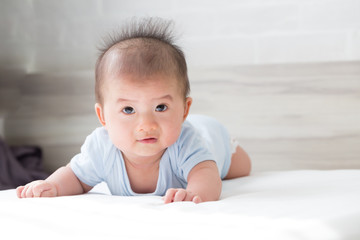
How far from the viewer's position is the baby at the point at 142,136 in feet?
3.46

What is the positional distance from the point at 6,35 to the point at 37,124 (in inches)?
18.8

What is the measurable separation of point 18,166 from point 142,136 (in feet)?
3.62

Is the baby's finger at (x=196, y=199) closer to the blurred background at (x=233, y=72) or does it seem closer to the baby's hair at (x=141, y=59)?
the baby's hair at (x=141, y=59)

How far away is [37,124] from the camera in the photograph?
7.36 ft

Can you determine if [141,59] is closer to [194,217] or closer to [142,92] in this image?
[142,92]

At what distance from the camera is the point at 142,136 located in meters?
1.07

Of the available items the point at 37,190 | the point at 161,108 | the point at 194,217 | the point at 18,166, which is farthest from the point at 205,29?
the point at 194,217

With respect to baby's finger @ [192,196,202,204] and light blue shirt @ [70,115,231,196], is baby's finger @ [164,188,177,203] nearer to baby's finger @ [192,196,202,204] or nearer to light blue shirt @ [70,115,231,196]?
baby's finger @ [192,196,202,204]

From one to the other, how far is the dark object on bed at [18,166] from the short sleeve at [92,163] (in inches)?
27.3

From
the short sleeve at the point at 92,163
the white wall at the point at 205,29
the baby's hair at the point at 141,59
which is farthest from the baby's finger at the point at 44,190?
the white wall at the point at 205,29

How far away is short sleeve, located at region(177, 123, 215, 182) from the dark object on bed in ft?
2.97

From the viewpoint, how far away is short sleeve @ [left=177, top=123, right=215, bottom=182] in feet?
3.87

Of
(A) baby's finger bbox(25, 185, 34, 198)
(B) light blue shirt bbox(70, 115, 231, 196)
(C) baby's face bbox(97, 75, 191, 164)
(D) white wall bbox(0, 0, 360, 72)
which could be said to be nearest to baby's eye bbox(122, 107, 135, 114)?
(C) baby's face bbox(97, 75, 191, 164)

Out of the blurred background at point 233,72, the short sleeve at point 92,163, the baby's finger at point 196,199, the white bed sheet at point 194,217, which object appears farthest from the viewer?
the blurred background at point 233,72
